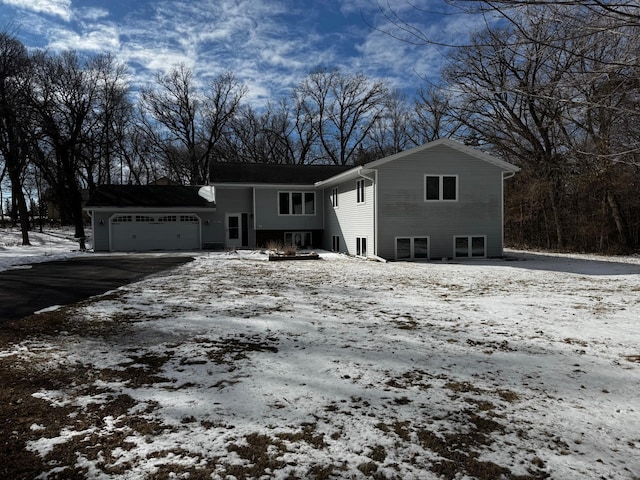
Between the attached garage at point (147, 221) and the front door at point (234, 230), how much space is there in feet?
3.48

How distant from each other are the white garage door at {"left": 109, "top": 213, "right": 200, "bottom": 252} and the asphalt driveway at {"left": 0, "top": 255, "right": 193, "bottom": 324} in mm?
7846

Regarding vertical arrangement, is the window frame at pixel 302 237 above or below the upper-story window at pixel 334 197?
below

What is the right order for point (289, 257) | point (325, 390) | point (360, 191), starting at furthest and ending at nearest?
point (360, 191), point (289, 257), point (325, 390)

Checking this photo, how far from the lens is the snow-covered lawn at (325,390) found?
2469 mm

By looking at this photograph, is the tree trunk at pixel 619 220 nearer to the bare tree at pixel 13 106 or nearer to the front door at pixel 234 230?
the front door at pixel 234 230

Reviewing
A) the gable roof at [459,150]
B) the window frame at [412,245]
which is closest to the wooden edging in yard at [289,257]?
the window frame at [412,245]

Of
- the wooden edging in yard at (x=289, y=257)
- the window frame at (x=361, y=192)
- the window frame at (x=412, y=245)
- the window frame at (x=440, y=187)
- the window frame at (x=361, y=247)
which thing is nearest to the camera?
the wooden edging in yard at (x=289, y=257)

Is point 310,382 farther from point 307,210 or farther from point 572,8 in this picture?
point 307,210

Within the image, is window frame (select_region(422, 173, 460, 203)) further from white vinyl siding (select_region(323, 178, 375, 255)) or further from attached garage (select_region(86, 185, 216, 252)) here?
attached garage (select_region(86, 185, 216, 252))

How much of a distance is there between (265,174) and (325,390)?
1960cm

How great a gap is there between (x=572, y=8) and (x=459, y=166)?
1256 cm

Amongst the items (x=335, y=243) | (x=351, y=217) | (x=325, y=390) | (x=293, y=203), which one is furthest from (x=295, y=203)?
(x=325, y=390)

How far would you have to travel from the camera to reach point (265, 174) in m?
22.2

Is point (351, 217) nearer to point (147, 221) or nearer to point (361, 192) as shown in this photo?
point (361, 192)
